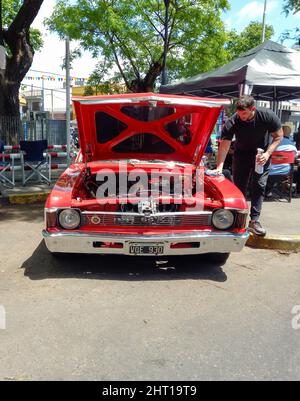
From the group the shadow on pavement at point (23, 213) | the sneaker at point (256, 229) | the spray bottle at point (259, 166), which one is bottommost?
the shadow on pavement at point (23, 213)

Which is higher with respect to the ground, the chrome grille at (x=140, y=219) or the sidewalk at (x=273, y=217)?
the chrome grille at (x=140, y=219)

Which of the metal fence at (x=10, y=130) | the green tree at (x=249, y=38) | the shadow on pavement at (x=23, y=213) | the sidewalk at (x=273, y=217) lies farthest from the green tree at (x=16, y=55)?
the green tree at (x=249, y=38)

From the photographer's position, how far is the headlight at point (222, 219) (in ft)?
13.8

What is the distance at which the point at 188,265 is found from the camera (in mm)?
4684

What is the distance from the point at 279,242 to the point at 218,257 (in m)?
1.14

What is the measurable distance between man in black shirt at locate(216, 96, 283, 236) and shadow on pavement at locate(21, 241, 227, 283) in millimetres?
1176

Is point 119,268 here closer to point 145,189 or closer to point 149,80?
point 145,189

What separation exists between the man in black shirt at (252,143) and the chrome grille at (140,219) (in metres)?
1.15

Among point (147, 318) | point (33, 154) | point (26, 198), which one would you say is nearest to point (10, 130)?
point (33, 154)

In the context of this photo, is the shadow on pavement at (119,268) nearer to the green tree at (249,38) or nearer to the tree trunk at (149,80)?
the tree trunk at (149,80)

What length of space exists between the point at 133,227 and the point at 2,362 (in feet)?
5.96

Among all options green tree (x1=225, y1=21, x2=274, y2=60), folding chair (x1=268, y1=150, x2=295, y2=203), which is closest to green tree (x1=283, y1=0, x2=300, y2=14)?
folding chair (x1=268, y1=150, x2=295, y2=203)
